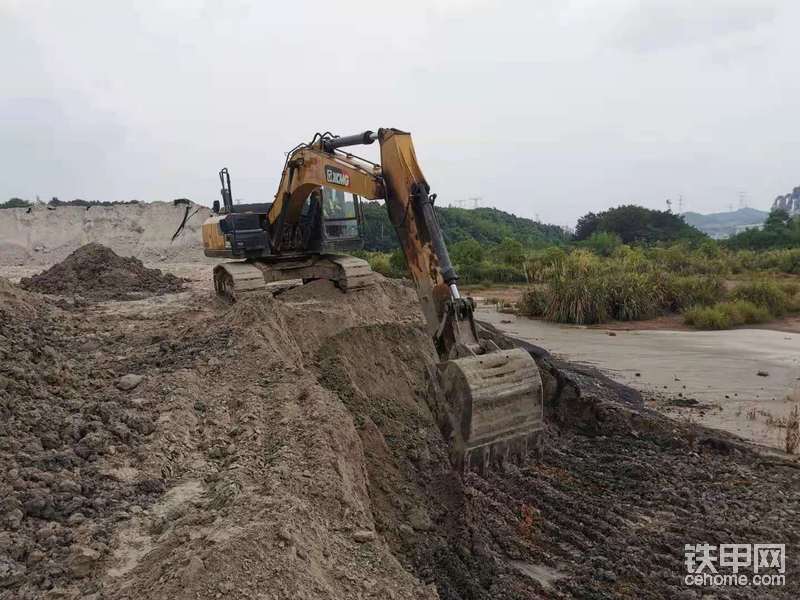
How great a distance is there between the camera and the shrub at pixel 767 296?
1691 centimetres

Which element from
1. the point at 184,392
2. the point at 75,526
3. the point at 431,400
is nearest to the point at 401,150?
the point at 431,400

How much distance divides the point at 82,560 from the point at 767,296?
59.9 feet

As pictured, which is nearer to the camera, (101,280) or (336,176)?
(336,176)

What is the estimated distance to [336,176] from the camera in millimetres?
6867

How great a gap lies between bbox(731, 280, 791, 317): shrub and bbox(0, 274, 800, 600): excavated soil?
11.7 metres

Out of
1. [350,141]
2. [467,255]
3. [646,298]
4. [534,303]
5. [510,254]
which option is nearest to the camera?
[350,141]

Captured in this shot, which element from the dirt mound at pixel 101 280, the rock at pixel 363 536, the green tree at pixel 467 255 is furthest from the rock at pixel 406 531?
the green tree at pixel 467 255

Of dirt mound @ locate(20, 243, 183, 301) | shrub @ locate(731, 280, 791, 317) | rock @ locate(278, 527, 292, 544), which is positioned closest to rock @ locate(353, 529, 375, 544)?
rock @ locate(278, 527, 292, 544)

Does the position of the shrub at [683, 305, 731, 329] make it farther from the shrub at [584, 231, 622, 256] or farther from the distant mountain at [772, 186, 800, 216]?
the distant mountain at [772, 186, 800, 216]

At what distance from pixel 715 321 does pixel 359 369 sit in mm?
11906

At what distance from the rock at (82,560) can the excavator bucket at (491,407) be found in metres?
2.19

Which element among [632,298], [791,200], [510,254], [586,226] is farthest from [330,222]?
[791,200]

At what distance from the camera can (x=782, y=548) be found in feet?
15.9

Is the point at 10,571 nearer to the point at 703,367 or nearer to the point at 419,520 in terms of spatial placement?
the point at 419,520
